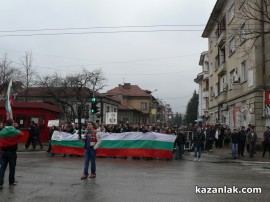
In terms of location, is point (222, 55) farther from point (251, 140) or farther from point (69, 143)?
point (69, 143)

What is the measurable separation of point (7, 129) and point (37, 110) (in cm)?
2408

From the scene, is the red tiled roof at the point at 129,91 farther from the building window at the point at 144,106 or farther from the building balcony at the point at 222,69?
the building balcony at the point at 222,69

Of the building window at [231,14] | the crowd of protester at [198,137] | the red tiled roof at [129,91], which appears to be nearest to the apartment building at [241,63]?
the building window at [231,14]

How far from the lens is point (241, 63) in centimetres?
3250

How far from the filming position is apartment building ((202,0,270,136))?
92.1 feet

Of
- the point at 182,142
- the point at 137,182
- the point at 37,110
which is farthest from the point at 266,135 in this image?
the point at 37,110

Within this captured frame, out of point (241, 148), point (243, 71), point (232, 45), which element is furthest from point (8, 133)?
point (232, 45)

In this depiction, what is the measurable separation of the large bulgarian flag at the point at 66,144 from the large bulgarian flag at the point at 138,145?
1.32 m

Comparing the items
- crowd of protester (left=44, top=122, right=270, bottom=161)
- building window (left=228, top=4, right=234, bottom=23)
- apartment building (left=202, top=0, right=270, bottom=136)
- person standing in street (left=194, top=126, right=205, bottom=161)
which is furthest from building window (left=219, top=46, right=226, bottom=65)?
person standing in street (left=194, top=126, right=205, bottom=161)

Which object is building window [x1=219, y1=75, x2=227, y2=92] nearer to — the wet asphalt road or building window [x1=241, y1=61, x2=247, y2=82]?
building window [x1=241, y1=61, x2=247, y2=82]

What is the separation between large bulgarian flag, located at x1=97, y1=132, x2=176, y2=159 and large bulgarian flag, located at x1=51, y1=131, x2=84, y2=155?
132cm

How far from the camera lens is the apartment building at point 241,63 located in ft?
92.1

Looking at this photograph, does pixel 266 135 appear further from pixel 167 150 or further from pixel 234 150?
pixel 167 150

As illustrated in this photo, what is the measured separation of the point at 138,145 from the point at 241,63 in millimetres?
14944
